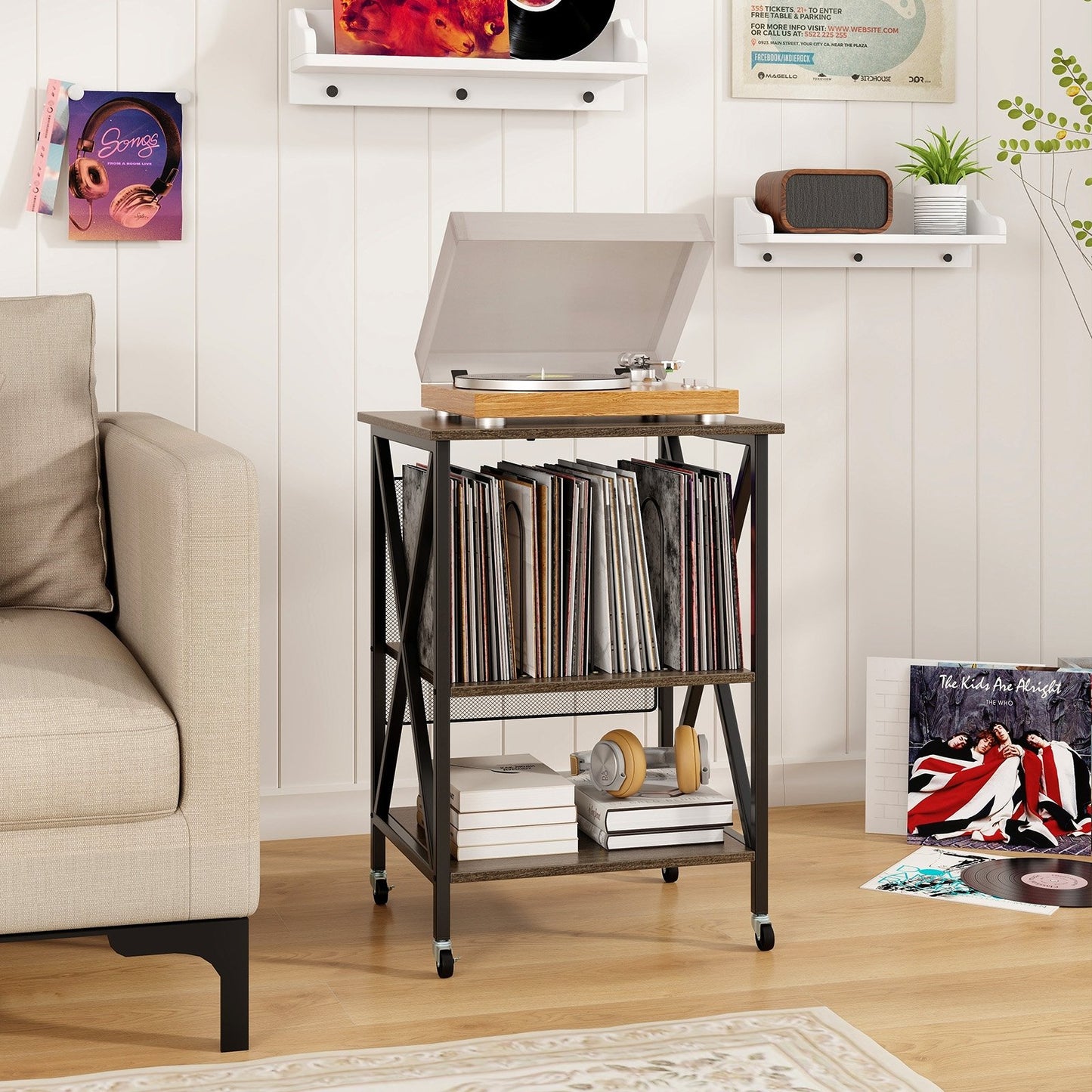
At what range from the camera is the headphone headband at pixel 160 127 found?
2.50m

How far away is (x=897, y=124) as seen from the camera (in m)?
2.89

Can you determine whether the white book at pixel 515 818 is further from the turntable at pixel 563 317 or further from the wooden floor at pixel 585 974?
the turntable at pixel 563 317

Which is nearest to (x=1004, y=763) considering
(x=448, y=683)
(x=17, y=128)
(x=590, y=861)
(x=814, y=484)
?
(x=814, y=484)

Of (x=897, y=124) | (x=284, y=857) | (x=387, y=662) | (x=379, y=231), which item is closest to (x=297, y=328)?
(x=379, y=231)

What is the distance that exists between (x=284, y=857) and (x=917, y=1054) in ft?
3.89

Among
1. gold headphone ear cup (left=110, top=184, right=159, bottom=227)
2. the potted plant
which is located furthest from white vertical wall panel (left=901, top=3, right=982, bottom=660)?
gold headphone ear cup (left=110, top=184, right=159, bottom=227)

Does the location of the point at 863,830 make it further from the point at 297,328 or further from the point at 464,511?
the point at 297,328

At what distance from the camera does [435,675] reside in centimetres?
Answer: 202

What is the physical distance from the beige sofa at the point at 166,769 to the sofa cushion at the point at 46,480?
369 mm

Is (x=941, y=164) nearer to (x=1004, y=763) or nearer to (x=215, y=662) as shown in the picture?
(x=1004, y=763)

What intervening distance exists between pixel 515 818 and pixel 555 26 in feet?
4.53

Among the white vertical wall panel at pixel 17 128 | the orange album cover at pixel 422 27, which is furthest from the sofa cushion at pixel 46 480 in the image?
the orange album cover at pixel 422 27

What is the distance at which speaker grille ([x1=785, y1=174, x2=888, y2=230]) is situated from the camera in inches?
107

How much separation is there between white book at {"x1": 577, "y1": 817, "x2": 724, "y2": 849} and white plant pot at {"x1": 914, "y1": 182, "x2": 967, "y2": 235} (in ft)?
4.08
